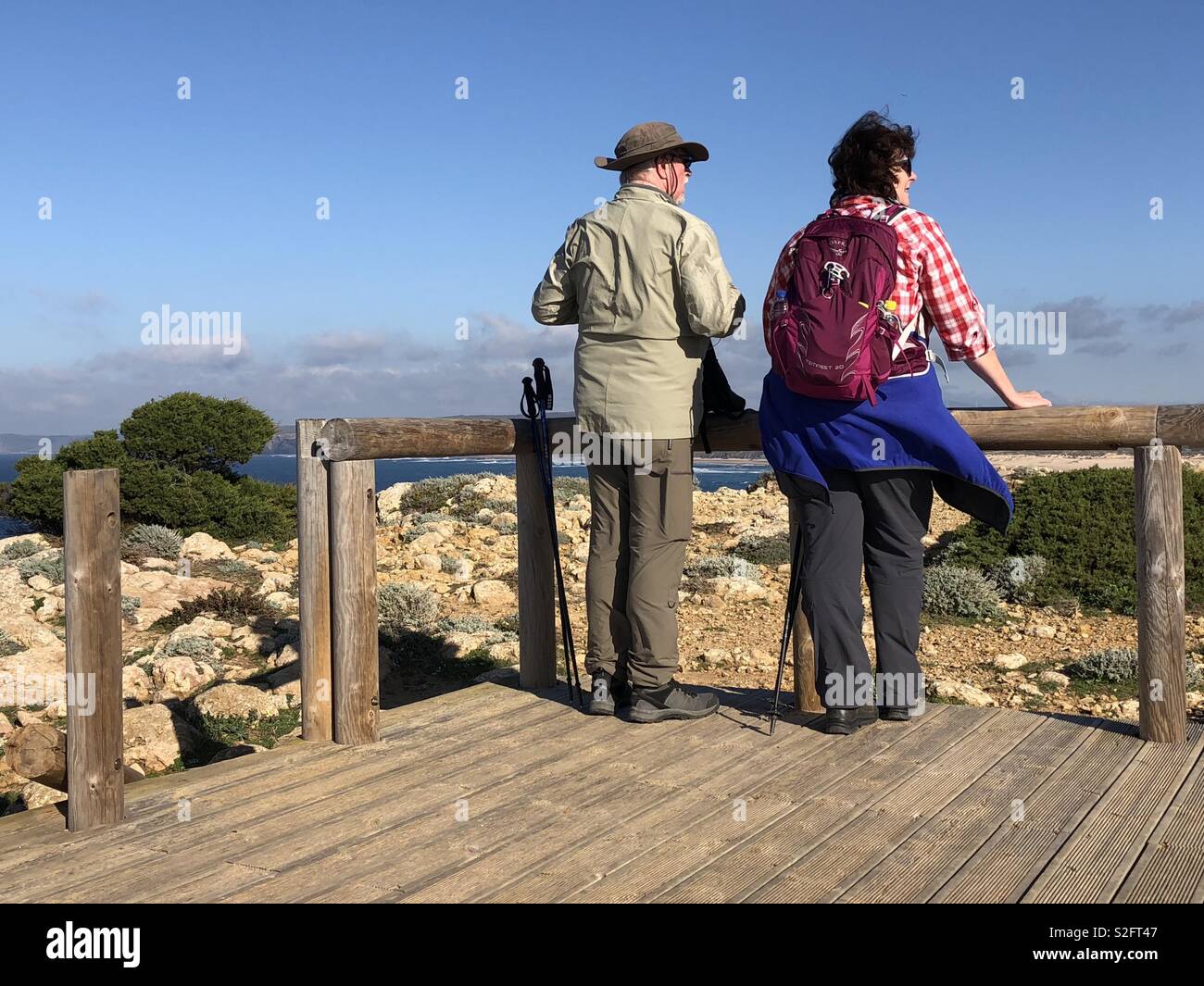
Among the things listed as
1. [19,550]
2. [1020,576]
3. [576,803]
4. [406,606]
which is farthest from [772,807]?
[19,550]

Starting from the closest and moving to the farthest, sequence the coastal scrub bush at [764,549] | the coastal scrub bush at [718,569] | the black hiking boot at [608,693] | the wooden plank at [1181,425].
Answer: the wooden plank at [1181,425]
the black hiking boot at [608,693]
the coastal scrub bush at [718,569]
the coastal scrub bush at [764,549]

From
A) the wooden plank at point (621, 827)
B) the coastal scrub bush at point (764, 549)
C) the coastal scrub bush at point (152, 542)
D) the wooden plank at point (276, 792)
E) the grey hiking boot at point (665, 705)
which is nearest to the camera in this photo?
the wooden plank at point (621, 827)

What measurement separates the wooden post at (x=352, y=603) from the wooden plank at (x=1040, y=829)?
2139mm

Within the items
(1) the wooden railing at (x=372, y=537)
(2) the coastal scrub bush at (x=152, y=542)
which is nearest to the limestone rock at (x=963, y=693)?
(1) the wooden railing at (x=372, y=537)

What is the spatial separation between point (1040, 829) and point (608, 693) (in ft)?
5.95

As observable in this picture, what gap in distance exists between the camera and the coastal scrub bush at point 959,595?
9.84 m

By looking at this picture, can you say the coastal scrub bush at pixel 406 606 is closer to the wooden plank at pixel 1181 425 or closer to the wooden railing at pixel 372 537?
the wooden railing at pixel 372 537

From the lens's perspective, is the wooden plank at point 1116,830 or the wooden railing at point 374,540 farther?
the wooden railing at point 374,540

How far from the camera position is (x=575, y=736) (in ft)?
13.7

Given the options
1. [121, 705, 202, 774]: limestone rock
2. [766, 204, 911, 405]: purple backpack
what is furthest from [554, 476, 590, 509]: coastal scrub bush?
[766, 204, 911, 405]: purple backpack
